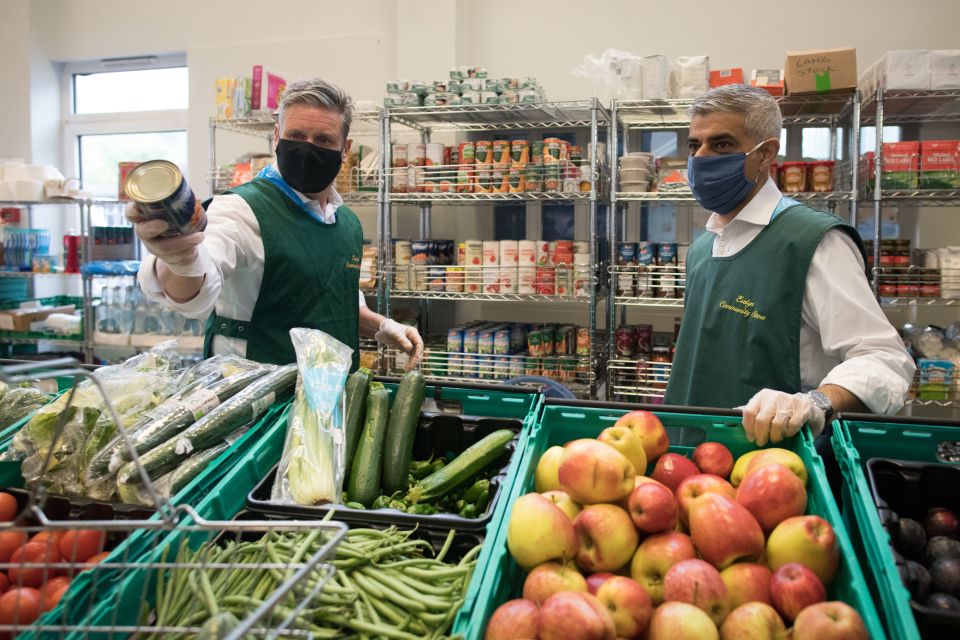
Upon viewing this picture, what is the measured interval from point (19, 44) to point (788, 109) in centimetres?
542

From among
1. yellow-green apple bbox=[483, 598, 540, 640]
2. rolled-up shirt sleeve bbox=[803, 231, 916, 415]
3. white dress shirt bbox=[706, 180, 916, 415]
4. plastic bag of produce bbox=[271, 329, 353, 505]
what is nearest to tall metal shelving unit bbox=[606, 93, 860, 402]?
white dress shirt bbox=[706, 180, 916, 415]

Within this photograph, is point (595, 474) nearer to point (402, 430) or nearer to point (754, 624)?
point (754, 624)

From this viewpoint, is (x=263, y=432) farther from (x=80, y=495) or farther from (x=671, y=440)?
(x=671, y=440)

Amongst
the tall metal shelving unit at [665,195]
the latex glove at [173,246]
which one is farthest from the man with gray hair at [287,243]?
the tall metal shelving unit at [665,195]

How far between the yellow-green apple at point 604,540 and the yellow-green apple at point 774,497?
195 millimetres

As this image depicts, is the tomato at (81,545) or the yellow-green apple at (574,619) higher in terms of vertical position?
the yellow-green apple at (574,619)

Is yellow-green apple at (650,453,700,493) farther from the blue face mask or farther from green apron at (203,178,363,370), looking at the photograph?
green apron at (203,178,363,370)

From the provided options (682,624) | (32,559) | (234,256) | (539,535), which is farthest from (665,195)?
(32,559)

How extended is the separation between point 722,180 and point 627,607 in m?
1.37

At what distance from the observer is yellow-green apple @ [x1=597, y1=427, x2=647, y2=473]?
4.24 ft

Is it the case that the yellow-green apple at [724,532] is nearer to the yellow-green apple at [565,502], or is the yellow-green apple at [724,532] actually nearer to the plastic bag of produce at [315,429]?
the yellow-green apple at [565,502]

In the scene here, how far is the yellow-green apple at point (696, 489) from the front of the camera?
122 cm

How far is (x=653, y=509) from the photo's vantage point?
1150 mm

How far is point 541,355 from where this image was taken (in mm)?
4031
